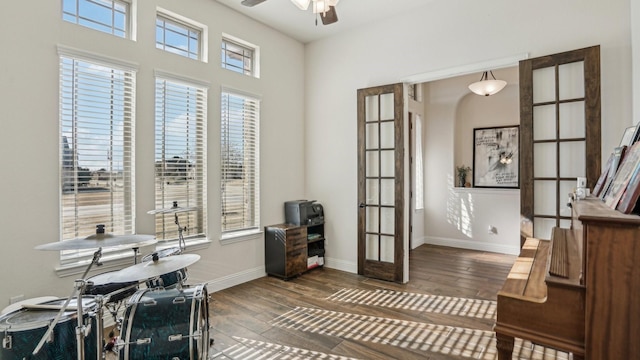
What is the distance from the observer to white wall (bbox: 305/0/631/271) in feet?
8.82

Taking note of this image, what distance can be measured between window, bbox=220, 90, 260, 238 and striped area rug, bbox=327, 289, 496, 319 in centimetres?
152

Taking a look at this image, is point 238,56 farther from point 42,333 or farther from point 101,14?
point 42,333

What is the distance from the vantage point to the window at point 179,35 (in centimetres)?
326

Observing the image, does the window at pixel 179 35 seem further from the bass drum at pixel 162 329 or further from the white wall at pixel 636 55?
the white wall at pixel 636 55

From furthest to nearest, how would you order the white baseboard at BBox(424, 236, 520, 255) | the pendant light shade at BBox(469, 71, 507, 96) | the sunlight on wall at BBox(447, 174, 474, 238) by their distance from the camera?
the sunlight on wall at BBox(447, 174, 474, 238) < the white baseboard at BBox(424, 236, 520, 255) < the pendant light shade at BBox(469, 71, 507, 96)

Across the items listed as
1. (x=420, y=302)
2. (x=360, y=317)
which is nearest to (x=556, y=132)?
(x=420, y=302)

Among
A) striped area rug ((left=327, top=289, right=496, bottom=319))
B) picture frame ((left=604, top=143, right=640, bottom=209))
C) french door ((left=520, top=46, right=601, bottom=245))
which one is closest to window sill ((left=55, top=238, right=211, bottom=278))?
striped area rug ((left=327, top=289, right=496, bottom=319))

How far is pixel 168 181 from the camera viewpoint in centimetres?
327

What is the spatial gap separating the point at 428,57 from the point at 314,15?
60.8 inches

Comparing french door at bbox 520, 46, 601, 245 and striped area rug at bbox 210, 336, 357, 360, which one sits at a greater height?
french door at bbox 520, 46, 601, 245

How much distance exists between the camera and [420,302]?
3309mm

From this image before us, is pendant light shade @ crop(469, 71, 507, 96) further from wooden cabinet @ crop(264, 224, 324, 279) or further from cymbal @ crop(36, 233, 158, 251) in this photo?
cymbal @ crop(36, 233, 158, 251)

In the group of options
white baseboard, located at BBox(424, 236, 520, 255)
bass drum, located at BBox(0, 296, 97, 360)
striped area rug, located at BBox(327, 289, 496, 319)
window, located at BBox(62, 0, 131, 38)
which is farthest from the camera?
white baseboard, located at BBox(424, 236, 520, 255)

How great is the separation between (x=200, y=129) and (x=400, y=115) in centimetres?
242
